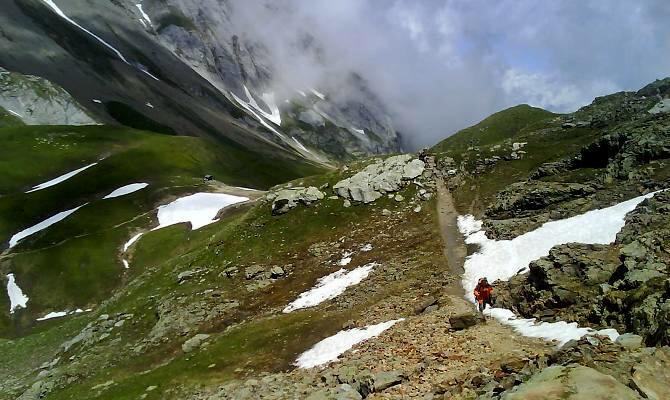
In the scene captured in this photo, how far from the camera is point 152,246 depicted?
9394cm

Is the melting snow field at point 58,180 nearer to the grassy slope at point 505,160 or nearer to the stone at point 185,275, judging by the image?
the stone at point 185,275

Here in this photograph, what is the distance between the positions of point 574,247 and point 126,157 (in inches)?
5388

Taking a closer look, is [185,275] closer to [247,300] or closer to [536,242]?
[247,300]

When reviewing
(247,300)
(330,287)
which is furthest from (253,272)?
(330,287)

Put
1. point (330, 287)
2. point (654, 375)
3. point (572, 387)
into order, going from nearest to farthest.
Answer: point (572, 387)
point (654, 375)
point (330, 287)

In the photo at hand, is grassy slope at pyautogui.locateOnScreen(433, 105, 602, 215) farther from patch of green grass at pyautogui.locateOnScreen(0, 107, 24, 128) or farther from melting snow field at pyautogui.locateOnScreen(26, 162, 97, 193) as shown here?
patch of green grass at pyautogui.locateOnScreen(0, 107, 24, 128)

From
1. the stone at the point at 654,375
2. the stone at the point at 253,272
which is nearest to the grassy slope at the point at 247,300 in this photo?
the stone at the point at 253,272

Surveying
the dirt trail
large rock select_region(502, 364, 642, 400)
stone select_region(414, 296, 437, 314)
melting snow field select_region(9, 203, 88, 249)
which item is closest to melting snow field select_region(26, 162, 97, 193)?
melting snow field select_region(9, 203, 88, 249)

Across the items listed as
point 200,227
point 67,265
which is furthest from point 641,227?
point 67,265

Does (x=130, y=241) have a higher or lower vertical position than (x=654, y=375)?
higher

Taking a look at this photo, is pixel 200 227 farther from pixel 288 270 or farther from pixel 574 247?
pixel 574 247

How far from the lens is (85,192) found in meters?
125

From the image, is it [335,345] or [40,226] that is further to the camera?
[40,226]

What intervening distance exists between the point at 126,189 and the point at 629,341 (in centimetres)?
12277
